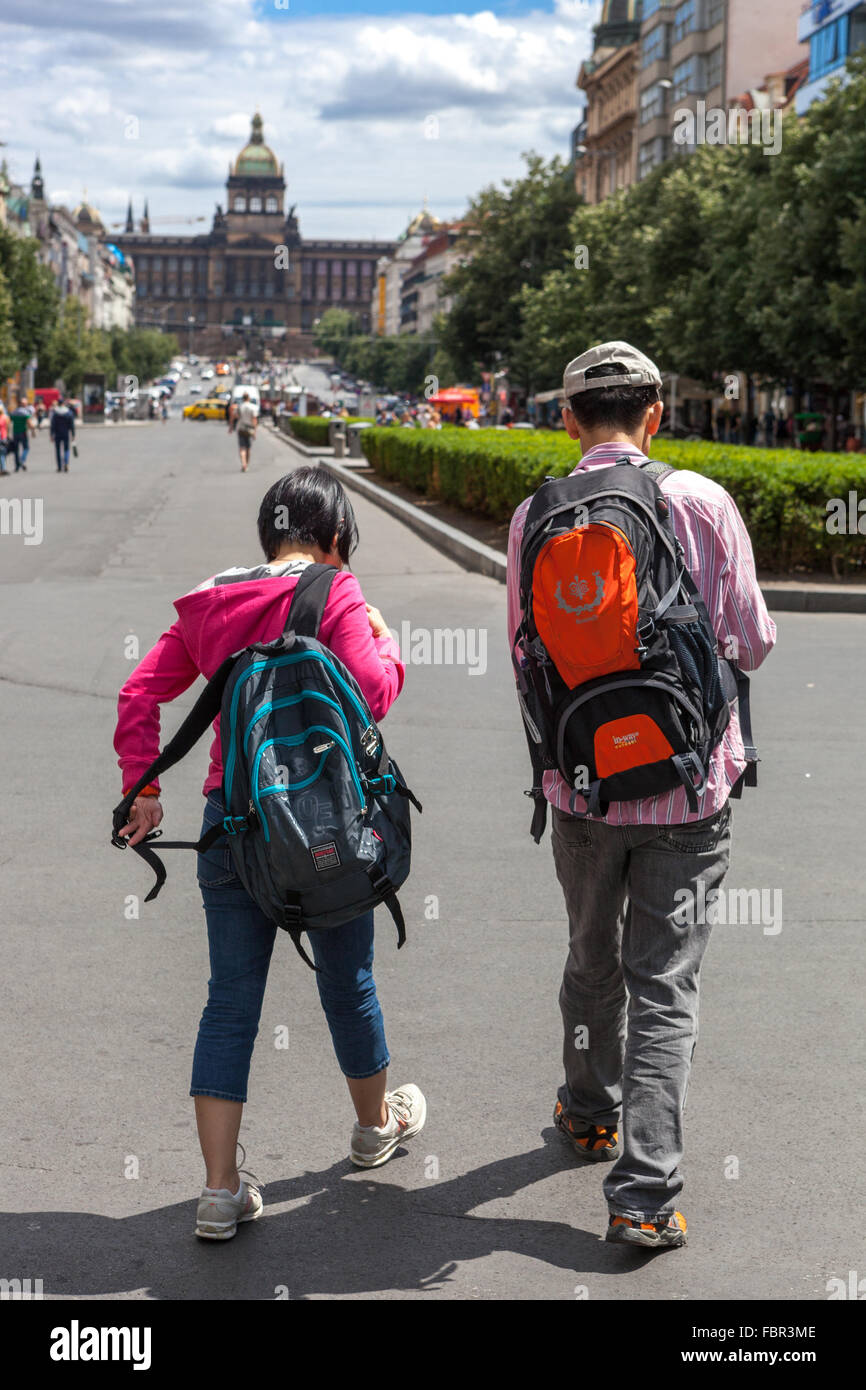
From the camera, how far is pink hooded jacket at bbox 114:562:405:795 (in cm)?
350

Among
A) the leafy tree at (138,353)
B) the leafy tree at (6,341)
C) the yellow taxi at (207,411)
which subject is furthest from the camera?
the leafy tree at (138,353)

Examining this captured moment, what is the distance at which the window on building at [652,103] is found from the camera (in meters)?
81.4

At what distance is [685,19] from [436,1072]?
3177 inches

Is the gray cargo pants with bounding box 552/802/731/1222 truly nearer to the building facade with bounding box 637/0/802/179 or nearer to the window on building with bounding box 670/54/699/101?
the building facade with bounding box 637/0/802/179

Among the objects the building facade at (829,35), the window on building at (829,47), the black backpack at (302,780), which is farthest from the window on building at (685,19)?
the black backpack at (302,780)

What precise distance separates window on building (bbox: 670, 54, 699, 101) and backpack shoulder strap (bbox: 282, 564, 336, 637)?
260ft

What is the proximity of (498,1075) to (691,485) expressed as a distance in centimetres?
172

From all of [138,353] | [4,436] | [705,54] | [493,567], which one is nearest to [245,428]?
[4,436]

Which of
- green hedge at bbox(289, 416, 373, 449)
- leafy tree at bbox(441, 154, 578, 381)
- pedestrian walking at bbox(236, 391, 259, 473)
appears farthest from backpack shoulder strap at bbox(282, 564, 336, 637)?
leafy tree at bbox(441, 154, 578, 381)

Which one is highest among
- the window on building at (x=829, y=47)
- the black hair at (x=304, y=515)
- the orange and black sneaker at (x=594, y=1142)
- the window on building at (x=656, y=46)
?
the window on building at (x=656, y=46)

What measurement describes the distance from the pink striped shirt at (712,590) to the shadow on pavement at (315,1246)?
→ 868mm

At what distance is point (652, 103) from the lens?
83.3m

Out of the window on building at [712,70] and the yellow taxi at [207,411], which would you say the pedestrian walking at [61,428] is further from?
the yellow taxi at [207,411]

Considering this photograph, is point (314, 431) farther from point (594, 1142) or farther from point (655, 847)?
point (655, 847)
